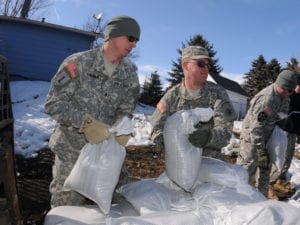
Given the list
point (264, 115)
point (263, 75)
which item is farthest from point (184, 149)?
point (263, 75)

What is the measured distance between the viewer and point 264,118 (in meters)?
4.30

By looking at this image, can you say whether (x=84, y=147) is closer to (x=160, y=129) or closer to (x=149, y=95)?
(x=160, y=129)

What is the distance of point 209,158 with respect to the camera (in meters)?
2.78

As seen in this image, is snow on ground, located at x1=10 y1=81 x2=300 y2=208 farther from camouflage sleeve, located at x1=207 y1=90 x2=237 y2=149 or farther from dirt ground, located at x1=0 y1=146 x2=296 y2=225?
camouflage sleeve, located at x1=207 y1=90 x2=237 y2=149

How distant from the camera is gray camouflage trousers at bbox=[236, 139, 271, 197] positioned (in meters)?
4.58

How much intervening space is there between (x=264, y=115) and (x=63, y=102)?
2615 millimetres

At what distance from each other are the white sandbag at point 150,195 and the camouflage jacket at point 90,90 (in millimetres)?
501

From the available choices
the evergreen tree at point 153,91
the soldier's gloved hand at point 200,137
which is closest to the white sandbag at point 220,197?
the soldier's gloved hand at point 200,137

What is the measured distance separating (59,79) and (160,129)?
32.6 inches

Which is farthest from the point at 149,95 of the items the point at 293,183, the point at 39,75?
the point at 293,183

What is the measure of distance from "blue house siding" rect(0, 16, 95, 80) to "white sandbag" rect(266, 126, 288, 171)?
1249 centimetres

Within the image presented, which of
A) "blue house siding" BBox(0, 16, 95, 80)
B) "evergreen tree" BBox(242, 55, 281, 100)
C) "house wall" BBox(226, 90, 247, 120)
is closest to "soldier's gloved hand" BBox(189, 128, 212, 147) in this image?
"blue house siding" BBox(0, 16, 95, 80)

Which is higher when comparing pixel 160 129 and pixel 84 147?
pixel 160 129

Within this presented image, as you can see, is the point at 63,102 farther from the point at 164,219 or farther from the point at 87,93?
the point at 164,219
